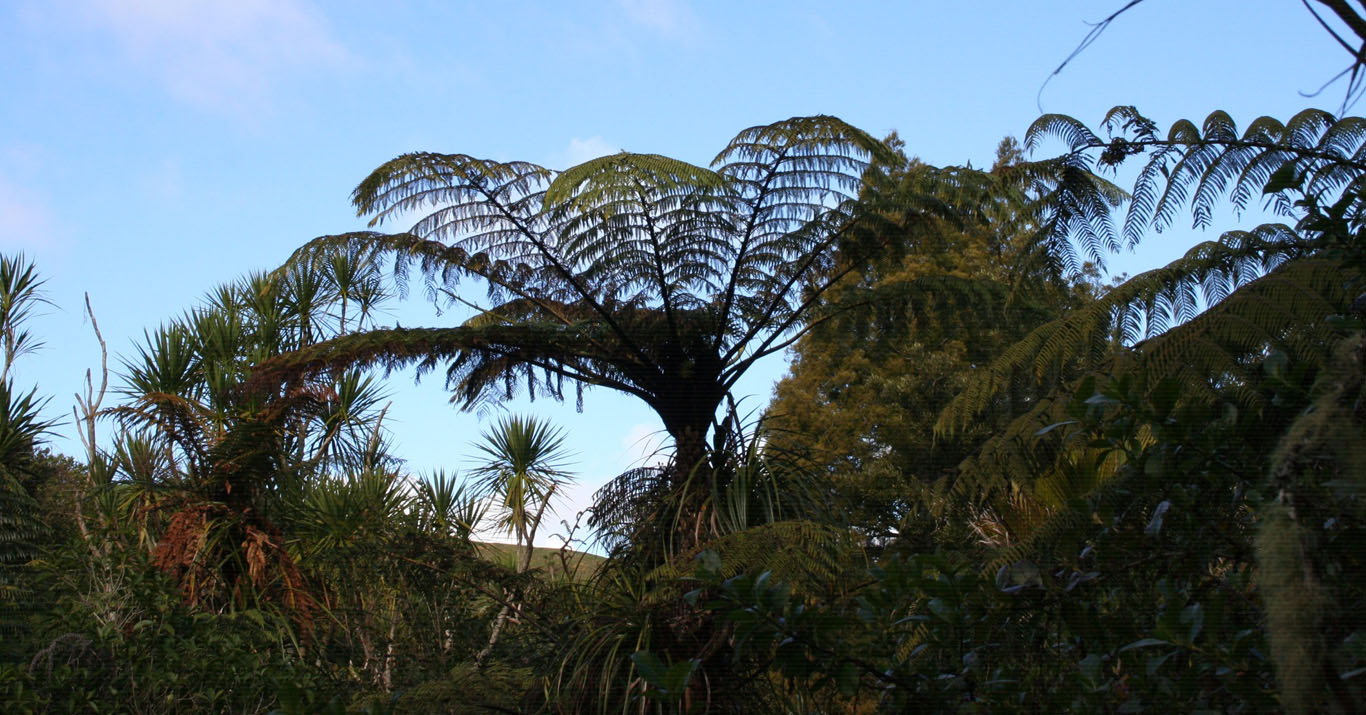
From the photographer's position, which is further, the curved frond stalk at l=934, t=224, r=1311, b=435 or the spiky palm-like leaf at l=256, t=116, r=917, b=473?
the spiky palm-like leaf at l=256, t=116, r=917, b=473

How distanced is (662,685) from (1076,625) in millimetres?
633

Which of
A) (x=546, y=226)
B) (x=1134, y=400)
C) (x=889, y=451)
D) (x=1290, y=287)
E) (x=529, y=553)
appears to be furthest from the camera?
(x=889, y=451)

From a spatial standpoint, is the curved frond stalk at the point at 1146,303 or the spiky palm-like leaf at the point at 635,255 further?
the spiky palm-like leaf at the point at 635,255

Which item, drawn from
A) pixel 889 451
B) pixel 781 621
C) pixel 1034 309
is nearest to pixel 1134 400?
pixel 781 621

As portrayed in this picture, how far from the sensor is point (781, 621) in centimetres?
155

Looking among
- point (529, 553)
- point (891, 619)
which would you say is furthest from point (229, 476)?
point (891, 619)

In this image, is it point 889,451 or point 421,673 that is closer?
point 421,673

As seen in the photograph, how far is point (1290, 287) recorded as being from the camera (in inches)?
93.3

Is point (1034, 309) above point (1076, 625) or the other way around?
above

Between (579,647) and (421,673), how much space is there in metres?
1.24

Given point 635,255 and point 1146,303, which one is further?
point 635,255

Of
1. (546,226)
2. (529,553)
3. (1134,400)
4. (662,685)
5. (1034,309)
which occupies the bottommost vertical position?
(662,685)

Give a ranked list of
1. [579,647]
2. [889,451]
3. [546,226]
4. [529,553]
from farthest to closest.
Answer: [889,451]
[529,553]
[546,226]
[579,647]

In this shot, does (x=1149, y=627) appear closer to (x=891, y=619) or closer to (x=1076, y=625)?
(x=1076, y=625)
